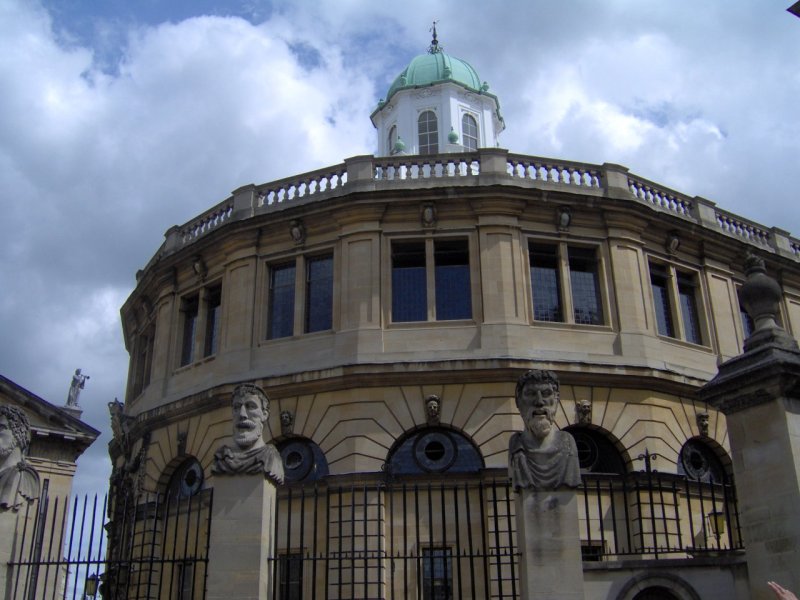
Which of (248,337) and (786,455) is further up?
(248,337)

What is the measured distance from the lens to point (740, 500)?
33.0ft

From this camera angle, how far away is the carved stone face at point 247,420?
11477mm

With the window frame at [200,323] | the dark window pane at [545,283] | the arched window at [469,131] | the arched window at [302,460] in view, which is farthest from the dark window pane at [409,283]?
the arched window at [469,131]

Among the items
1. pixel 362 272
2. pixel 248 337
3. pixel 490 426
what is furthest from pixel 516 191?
pixel 248 337

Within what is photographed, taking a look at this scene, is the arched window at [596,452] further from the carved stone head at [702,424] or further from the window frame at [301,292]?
the window frame at [301,292]

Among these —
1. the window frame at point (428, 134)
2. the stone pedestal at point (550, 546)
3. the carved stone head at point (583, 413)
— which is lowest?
the stone pedestal at point (550, 546)

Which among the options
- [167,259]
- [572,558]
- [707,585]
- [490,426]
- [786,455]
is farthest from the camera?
[167,259]

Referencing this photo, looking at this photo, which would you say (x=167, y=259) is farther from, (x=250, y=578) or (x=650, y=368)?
(x=250, y=578)

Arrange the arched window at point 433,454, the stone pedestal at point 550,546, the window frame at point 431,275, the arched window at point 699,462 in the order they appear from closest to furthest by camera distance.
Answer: the stone pedestal at point 550,546 → the arched window at point 433,454 → the arched window at point 699,462 → the window frame at point 431,275

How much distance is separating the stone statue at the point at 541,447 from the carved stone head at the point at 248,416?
3.39 metres

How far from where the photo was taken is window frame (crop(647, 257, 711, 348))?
25203mm

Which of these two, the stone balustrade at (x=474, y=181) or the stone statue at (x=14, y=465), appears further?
the stone balustrade at (x=474, y=181)

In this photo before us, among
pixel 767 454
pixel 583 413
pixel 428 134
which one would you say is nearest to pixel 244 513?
pixel 767 454

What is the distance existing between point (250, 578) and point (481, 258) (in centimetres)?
1439
